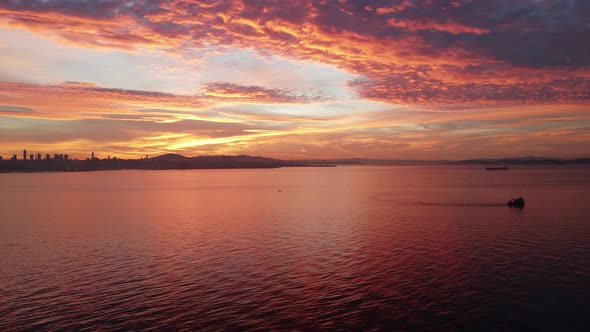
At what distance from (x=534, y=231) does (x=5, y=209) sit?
443 ft

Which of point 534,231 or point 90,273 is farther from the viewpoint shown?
point 534,231

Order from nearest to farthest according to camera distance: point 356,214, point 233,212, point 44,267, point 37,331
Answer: point 37,331 < point 44,267 < point 356,214 < point 233,212

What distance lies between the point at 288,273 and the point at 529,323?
78.1ft

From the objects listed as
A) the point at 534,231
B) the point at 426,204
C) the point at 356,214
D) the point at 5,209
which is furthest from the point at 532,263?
the point at 5,209

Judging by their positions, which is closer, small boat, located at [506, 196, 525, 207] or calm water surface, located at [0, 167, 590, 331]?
calm water surface, located at [0, 167, 590, 331]

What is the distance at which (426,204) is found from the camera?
377 feet

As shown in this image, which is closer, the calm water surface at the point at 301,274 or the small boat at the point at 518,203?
the calm water surface at the point at 301,274

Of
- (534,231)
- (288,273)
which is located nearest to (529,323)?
(288,273)

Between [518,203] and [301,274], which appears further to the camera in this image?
[518,203]

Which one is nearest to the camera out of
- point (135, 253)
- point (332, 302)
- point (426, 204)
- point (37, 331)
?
point (37, 331)

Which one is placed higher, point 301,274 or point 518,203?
point 518,203

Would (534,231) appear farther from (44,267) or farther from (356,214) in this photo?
(44,267)

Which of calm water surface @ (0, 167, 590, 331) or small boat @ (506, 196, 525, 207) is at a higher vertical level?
small boat @ (506, 196, 525, 207)

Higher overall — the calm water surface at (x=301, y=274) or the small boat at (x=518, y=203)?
the small boat at (x=518, y=203)
